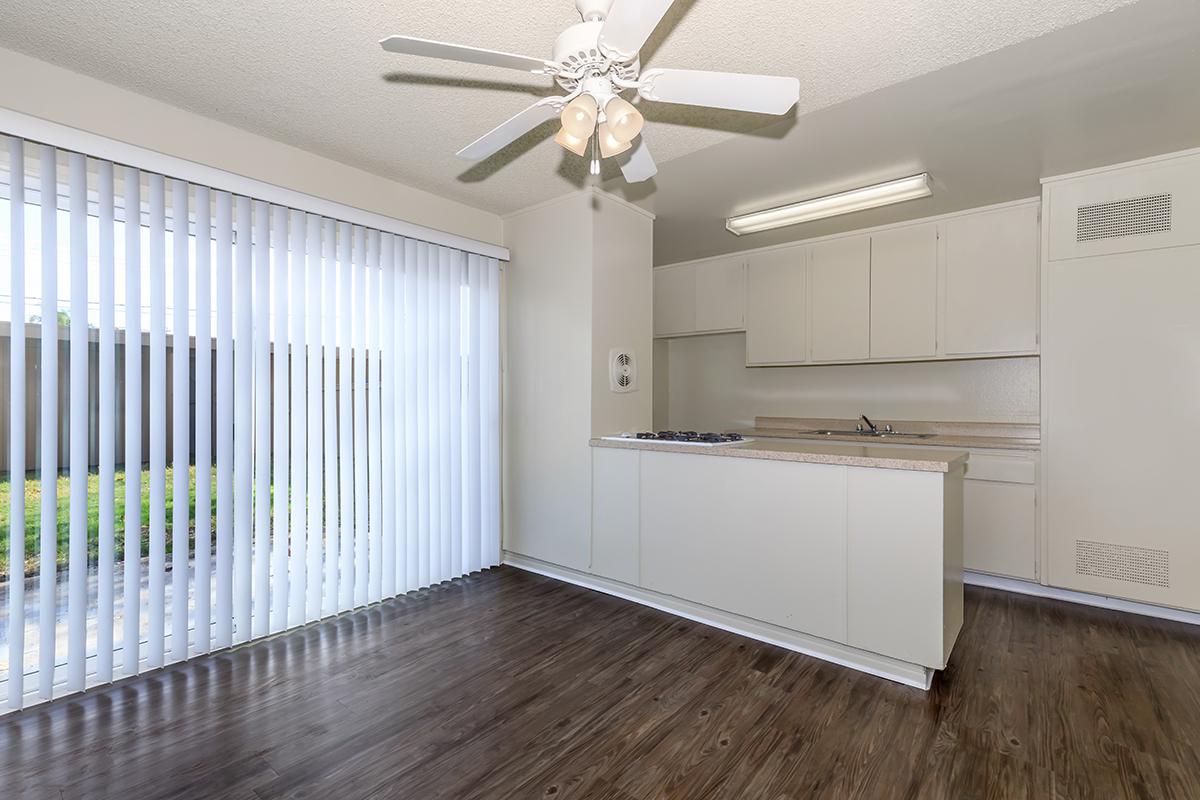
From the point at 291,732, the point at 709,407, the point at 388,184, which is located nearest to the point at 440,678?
the point at 291,732

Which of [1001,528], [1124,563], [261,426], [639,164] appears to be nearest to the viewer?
[639,164]

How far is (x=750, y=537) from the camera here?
2732 mm

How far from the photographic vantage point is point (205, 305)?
2475 mm

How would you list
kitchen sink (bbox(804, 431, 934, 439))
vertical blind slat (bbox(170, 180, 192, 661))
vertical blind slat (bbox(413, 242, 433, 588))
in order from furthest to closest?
kitchen sink (bbox(804, 431, 934, 439)), vertical blind slat (bbox(413, 242, 433, 588)), vertical blind slat (bbox(170, 180, 192, 661))

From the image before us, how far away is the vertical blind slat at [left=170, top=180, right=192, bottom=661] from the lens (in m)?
2.39

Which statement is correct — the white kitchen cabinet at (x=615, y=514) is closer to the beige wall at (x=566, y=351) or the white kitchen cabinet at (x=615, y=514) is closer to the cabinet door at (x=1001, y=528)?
the beige wall at (x=566, y=351)

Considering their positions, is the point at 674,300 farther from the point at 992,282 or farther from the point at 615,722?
the point at 615,722

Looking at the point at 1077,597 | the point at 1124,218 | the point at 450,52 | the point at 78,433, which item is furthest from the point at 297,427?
the point at 1124,218

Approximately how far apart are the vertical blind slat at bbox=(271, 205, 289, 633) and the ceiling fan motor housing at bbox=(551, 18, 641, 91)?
1.86 meters

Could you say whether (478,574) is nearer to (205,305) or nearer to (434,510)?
(434,510)

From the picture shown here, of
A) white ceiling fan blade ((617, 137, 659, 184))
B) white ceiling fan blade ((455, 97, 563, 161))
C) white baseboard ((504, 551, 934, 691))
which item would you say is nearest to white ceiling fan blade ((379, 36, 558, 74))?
white ceiling fan blade ((455, 97, 563, 161))

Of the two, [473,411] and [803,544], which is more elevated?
[473,411]

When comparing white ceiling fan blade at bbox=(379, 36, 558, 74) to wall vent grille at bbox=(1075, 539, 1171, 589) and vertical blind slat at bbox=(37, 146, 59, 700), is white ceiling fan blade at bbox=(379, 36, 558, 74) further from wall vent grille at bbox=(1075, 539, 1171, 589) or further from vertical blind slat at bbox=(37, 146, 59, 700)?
wall vent grille at bbox=(1075, 539, 1171, 589)

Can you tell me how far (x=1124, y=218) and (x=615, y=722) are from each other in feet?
12.6
